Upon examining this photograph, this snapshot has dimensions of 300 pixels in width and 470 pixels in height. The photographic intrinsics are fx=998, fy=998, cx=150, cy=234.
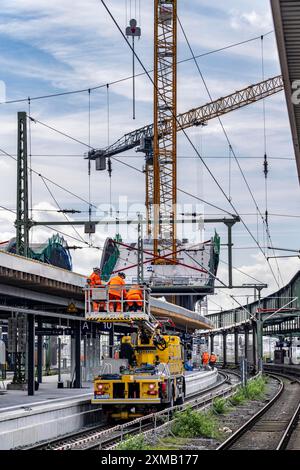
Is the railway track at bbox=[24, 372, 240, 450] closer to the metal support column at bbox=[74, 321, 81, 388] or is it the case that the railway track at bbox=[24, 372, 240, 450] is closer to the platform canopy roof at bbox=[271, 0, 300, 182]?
the platform canopy roof at bbox=[271, 0, 300, 182]

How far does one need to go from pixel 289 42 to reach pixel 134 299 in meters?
11.4

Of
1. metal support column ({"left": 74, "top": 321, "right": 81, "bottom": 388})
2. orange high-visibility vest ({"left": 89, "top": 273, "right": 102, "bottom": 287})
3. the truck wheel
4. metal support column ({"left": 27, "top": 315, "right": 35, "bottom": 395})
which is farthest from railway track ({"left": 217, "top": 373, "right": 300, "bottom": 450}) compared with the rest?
metal support column ({"left": 74, "top": 321, "right": 81, "bottom": 388})

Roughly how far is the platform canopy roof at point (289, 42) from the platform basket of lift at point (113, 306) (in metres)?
7.66

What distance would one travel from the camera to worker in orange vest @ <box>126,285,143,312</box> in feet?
100

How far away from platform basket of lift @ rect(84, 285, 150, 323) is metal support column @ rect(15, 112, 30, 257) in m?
9.03

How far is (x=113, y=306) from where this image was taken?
100 ft

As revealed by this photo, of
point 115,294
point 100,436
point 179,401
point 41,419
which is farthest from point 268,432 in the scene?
point 179,401

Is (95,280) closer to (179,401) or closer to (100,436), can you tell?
(100,436)

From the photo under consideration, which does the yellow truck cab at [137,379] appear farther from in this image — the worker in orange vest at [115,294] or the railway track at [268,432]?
the railway track at [268,432]

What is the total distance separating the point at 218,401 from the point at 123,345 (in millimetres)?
4544

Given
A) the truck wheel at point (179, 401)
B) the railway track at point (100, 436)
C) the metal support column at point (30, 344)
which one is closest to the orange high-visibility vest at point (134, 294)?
the railway track at point (100, 436)

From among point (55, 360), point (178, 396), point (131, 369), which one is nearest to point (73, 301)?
point (178, 396)
